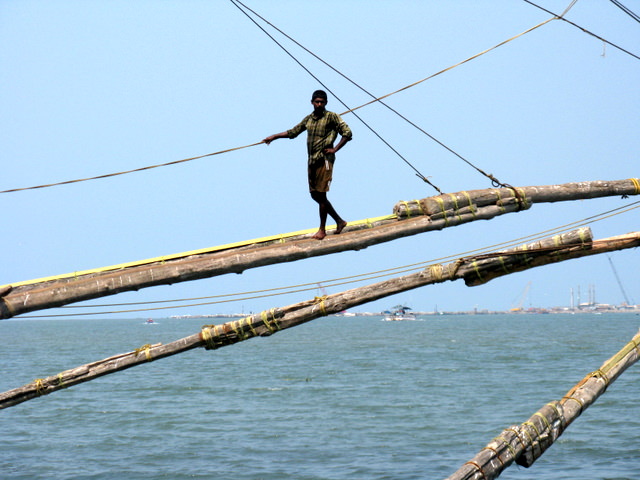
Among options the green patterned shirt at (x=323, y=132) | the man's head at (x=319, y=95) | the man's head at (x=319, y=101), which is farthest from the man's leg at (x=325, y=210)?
the man's head at (x=319, y=95)

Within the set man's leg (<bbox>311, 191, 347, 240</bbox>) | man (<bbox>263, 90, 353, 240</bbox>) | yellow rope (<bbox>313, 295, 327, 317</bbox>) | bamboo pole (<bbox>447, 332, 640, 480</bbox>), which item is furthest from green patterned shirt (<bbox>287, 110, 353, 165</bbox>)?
bamboo pole (<bbox>447, 332, 640, 480</bbox>)

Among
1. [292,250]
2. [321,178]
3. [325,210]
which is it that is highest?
[321,178]

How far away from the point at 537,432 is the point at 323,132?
4450mm

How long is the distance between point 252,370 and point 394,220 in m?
48.8

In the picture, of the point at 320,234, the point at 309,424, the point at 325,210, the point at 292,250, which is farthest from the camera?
the point at 309,424

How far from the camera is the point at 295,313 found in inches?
358

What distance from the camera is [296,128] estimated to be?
9211 millimetres

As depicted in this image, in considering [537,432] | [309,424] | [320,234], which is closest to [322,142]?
[320,234]

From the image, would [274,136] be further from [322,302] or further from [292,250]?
[322,302]

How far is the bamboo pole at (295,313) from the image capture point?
29.1 ft

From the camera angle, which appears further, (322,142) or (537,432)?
(537,432)

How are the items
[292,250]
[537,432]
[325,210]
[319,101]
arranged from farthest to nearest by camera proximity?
[537,432] → [325,210] → [319,101] → [292,250]

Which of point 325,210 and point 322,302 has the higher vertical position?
point 325,210

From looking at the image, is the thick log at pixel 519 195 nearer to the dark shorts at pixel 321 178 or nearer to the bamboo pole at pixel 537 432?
the dark shorts at pixel 321 178
